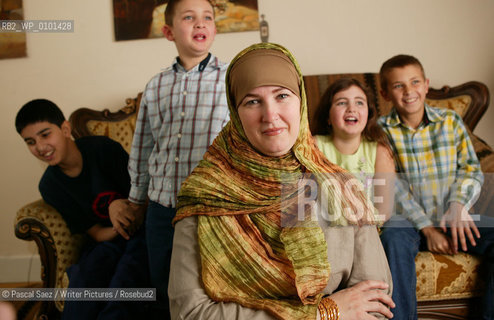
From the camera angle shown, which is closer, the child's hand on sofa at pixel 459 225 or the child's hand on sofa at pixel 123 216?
the child's hand on sofa at pixel 459 225

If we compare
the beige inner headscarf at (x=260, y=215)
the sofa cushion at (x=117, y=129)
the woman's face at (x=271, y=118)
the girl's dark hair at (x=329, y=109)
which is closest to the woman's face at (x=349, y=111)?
the girl's dark hair at (x=329, y=109)

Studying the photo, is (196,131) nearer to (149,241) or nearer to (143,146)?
(143,146)

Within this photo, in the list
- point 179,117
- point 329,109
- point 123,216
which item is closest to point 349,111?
point 329,109

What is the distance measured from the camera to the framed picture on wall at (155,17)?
2.56 meters

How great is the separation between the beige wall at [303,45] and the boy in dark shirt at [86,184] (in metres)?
0.82

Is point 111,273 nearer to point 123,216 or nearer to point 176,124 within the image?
point 123,216

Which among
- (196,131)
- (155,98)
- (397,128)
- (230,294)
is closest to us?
(230,294)

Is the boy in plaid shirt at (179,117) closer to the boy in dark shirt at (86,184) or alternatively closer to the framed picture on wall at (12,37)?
the boy in dark shirt at (86,184)

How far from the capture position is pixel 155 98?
1684mm

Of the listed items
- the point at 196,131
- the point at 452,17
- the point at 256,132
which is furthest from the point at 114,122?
the point at 452,17

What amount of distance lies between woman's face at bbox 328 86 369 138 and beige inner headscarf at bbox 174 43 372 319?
58cm

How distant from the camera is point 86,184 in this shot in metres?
1.93

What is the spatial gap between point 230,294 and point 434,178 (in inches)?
52.1

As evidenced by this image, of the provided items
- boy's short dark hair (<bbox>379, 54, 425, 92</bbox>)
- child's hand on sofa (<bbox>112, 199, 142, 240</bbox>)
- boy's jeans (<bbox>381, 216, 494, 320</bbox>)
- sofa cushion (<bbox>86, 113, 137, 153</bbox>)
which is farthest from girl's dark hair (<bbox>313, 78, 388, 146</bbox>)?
sofa cushion (<bbox>86, 113, 137, 153</bbox>)
